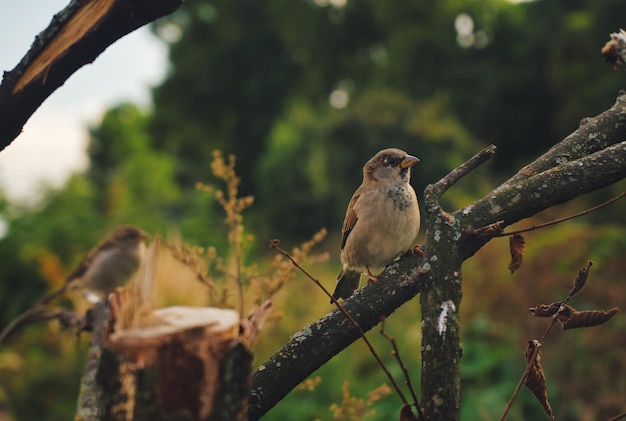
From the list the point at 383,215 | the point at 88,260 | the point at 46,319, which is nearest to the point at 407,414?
the point at 383,215

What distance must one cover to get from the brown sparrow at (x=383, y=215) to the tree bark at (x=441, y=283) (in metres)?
0.87

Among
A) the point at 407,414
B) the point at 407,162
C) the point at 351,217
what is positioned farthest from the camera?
the point at 351,217

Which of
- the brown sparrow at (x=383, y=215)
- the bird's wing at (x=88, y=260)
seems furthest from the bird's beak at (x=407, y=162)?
the bird's wing at (x=88, y=260)

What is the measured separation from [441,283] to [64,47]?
1.06m

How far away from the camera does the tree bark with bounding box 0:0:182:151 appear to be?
175 cm

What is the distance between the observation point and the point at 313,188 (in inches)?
599

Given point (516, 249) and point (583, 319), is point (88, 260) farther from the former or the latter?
point (583, 319)

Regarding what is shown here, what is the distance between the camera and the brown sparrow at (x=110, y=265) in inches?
197

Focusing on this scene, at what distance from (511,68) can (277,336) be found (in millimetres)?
15854

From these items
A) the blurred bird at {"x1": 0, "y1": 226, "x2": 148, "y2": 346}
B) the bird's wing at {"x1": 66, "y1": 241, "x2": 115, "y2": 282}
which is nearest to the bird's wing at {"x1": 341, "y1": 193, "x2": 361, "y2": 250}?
the blurred bird at {"x1": 0, "y1": 226, "x2": 148, "y2": 346}

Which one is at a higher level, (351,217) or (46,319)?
(351,217)

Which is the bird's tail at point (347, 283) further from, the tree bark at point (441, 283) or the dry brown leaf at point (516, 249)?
the dry brown leaf at point (516, 249)

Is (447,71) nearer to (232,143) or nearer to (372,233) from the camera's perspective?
(232,143)

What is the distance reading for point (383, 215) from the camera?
3.11m
